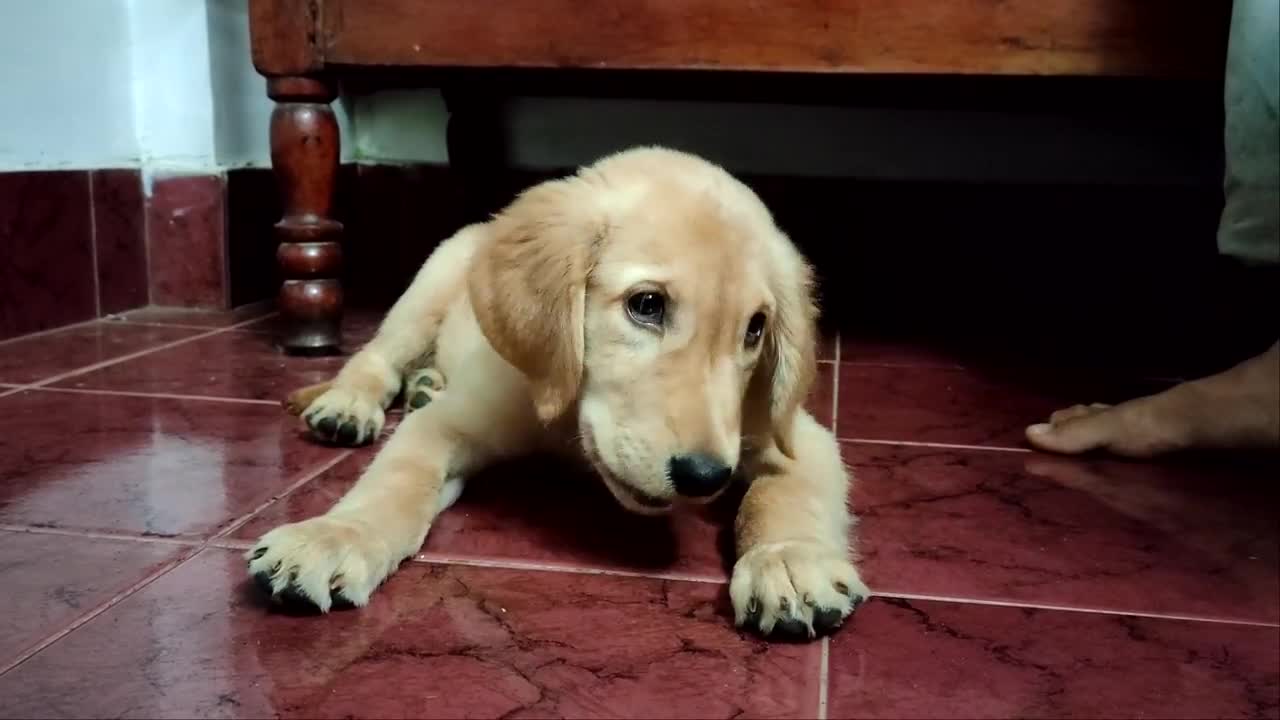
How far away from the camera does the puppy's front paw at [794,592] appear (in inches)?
43.9

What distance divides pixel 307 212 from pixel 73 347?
26.1 inches

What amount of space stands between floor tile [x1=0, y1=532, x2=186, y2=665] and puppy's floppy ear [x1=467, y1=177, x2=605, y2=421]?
0.47m

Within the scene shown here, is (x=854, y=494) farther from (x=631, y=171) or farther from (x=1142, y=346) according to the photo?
(x=1142, y=346)

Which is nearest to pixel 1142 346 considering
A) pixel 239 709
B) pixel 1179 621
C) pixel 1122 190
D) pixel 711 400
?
pixel 1122 190

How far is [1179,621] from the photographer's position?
118 cm

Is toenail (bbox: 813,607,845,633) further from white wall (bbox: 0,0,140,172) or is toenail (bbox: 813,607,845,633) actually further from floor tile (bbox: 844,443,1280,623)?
white wall (bbox: 0,0,140,172)

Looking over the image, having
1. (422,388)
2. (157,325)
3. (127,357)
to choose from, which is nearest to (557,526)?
(422,388)

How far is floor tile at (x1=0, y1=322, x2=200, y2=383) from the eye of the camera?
2.26 meters

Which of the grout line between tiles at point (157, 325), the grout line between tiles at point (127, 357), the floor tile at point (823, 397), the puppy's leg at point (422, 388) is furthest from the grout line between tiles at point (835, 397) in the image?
the grout line between tiles at point (127, 357)

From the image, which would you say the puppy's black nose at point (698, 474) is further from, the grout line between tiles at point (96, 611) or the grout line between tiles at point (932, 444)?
the grout line between tiles at point (932, 444)

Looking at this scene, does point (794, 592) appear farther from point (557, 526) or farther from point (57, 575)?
point (57, 575)

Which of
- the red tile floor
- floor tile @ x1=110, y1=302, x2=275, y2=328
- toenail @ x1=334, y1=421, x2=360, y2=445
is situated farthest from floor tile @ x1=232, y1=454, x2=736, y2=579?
floor tile @ x1=110, y1=302, x2=275, y2=328

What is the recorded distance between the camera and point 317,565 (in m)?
1.15

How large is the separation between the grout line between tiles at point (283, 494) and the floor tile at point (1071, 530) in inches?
31.5
